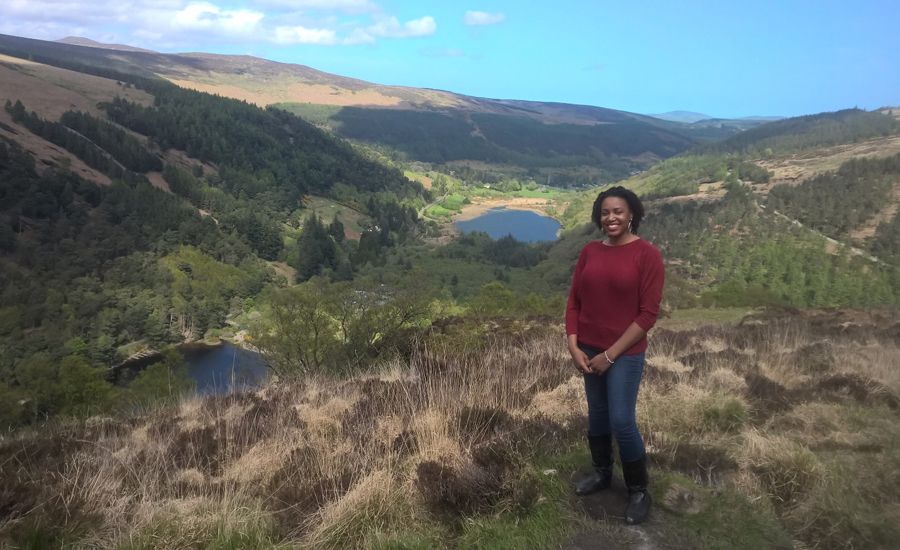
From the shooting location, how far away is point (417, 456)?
4.13 meters

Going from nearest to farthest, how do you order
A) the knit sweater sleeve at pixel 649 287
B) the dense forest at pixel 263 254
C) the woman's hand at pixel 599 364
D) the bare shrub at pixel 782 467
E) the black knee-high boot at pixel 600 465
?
the knit sweater sleeve at pixel 649 287 < the woman's hand at pixel 599 364 < the black knee-high boot at pixel 600 465 < the bare shrub at pixel 782 467 < the dense forest at pixel 263 254

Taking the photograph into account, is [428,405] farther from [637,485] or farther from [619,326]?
[619,326]

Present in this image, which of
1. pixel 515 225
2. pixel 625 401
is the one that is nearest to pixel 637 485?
pixel 625 401

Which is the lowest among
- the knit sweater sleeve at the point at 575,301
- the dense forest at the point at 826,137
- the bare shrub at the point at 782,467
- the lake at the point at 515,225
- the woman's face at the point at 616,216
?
the lake at the point at 515,225

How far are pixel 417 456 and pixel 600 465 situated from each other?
4.82ft

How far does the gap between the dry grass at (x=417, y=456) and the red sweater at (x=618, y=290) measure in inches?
48.2

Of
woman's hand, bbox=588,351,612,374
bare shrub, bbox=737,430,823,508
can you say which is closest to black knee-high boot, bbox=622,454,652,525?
woman's hand, bbox=588,351,612,374

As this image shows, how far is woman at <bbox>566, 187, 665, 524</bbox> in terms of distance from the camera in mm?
3295

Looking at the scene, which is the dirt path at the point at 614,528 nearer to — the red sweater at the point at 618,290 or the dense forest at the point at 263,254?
the red sweater at the point at 618,290

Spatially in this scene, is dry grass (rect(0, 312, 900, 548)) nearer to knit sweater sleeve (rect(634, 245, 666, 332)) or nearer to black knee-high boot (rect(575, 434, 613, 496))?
black knee-high boot (rect(575, 434, 613, 496))

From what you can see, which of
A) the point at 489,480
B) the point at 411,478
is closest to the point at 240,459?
the point at 411,478

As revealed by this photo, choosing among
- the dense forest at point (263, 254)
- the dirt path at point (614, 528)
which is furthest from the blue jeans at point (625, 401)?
the dense forest at point (263, 254)

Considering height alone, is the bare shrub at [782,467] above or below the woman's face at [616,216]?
below

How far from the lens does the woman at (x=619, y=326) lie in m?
3.29
